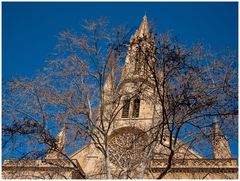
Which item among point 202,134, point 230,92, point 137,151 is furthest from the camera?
point 137,151

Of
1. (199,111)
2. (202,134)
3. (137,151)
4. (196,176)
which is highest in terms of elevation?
(199,111)

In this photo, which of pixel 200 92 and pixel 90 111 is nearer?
pixel 200 92

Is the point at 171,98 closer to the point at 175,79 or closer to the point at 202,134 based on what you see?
the point at 175,79

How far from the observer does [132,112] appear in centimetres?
2342

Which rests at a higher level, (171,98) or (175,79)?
(175,79)

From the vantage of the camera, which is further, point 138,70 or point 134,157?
point 134,157

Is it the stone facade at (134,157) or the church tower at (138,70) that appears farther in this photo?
the stone facade at (134,157)

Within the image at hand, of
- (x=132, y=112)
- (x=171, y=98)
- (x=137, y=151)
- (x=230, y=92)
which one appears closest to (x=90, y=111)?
(x=137, y=151)

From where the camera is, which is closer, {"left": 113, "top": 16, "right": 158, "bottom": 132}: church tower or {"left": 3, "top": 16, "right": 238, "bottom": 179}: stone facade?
{"left": 113, "top": 16, "right": 158, "bottom": 132}: church tower

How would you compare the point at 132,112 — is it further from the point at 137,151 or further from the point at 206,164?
the point at 137,151

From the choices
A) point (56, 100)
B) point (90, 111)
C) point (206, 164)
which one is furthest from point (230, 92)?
point (206, 164)

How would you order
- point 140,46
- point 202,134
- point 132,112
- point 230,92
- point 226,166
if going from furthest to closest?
point 132,112, point 226,166, point 202,134, point 230,92, point 140,46

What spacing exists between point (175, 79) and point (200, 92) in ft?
2.61

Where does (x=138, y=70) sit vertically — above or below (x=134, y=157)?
above
